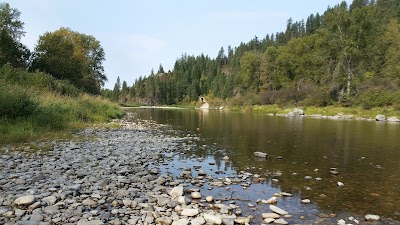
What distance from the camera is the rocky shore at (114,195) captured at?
206 inches

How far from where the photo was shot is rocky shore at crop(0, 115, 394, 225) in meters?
5.23

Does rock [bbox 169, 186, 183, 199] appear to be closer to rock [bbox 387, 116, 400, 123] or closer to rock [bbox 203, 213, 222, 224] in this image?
rock [bbox 203, 213, 222, 224]

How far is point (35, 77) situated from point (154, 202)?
26.4 meters

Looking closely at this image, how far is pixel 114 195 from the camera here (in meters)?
6.45

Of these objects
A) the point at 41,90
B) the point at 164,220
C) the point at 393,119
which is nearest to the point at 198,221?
the point at 164,220

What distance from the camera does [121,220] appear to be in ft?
16.9

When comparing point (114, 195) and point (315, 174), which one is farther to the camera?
point (315, 174)

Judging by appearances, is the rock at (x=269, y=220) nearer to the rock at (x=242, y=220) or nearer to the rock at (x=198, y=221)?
the rock at (x=242, y=220)

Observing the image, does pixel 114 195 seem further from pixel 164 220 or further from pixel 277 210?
pixel 277 210

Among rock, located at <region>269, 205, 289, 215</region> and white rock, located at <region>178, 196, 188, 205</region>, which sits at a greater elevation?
white rock, located at <region>178, 196, 188, 205</region>

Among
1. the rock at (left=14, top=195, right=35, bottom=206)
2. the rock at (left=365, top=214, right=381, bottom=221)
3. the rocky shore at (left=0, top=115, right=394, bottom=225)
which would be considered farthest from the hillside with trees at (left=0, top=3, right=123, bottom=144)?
the rock at (left=365, top=214, right=381, bottom=221)

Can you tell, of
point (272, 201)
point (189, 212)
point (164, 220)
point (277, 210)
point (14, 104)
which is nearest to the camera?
point (164, 220)

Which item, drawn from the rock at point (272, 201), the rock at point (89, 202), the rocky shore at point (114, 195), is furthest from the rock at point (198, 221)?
the rock at point (89, 202)

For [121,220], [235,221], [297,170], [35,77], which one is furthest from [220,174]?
[35,77]
